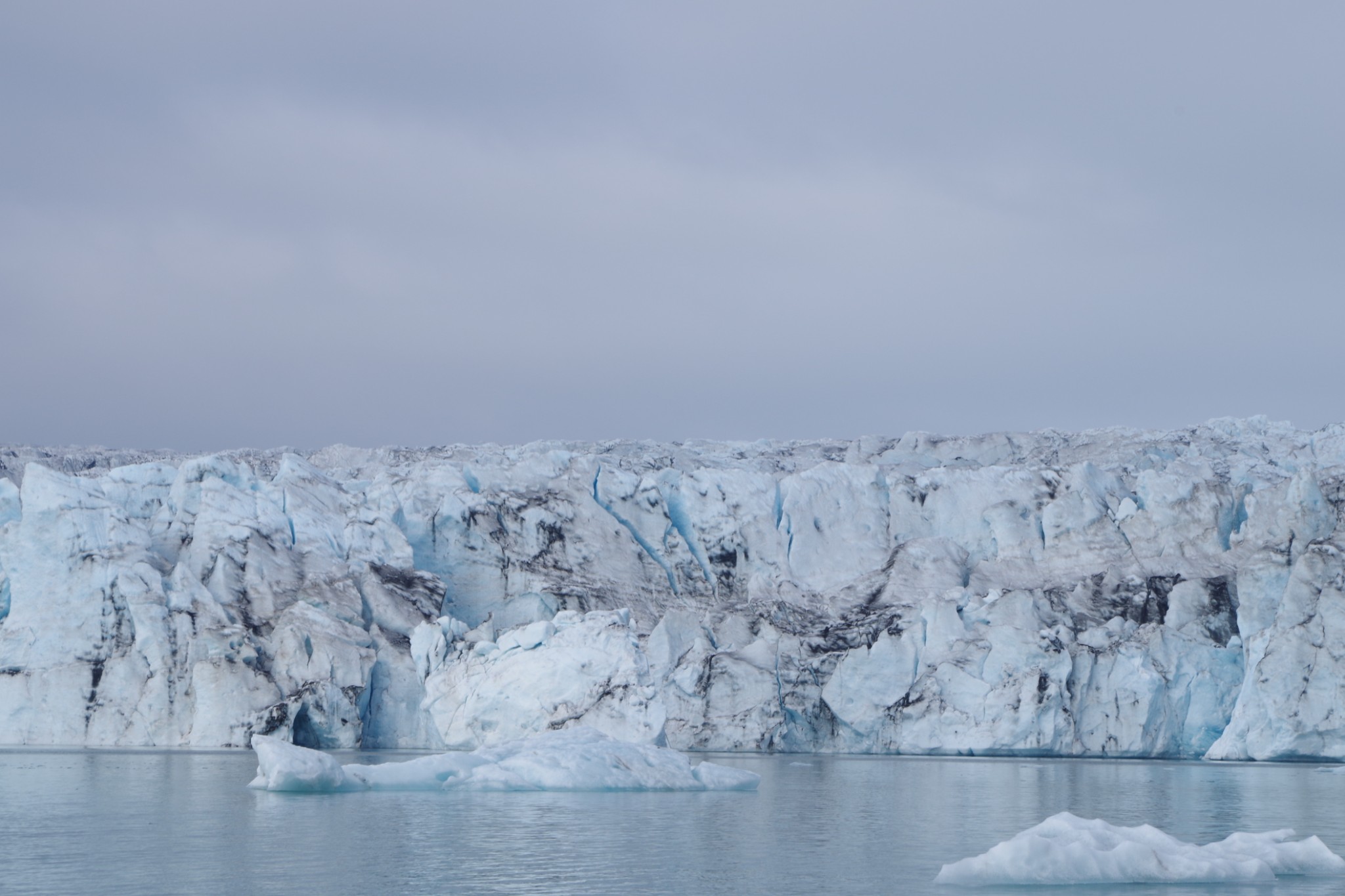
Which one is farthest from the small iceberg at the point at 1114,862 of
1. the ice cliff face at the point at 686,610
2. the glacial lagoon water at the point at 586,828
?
the ice cliff face at the point at 686,610

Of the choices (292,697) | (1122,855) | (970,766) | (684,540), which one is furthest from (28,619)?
(1122,855)

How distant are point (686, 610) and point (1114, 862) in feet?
68.0

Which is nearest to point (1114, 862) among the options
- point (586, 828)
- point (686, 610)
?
point (586, 828)

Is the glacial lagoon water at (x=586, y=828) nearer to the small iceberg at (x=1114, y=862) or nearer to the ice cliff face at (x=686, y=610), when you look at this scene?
the small iceberg at (x=1114, y=862)

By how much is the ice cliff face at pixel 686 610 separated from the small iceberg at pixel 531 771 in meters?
4.09

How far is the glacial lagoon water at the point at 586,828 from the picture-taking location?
9.74m

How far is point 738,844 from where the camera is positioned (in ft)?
40.2

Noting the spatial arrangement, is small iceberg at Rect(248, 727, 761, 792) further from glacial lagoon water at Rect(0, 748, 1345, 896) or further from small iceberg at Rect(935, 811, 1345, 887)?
small iceberg at Rect(935, 811, 1345, 887)

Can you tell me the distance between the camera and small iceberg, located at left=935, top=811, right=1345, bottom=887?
31.1 ft

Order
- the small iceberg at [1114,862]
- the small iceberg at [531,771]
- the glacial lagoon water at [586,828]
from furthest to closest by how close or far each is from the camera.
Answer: the small iceberg at [531,771] < the glacial lagoon water at [586,828] < the small iceberg at [1114,862]

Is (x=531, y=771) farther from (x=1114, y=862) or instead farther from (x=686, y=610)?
(x=686, y=610)

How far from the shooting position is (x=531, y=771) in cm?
1797

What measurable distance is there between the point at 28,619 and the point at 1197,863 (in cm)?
2324

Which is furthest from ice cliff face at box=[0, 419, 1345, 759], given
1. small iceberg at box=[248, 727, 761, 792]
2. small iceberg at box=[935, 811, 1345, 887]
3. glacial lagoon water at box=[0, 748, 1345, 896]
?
small iceberg at box=[935, 811, 1345, 887]
